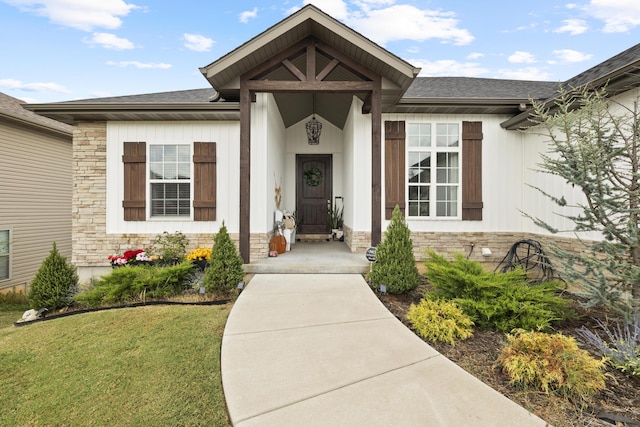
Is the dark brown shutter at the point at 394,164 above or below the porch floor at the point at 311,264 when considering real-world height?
above

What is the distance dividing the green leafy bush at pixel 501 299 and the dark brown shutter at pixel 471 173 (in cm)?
284

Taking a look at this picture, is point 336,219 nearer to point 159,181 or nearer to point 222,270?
point 159,181

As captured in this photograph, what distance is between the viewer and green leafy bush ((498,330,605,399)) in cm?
197

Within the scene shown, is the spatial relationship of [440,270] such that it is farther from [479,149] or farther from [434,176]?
[479,149]

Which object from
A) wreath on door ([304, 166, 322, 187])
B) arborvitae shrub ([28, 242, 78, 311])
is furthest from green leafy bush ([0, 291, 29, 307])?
wreath on door ([304, 166, 322, 187])

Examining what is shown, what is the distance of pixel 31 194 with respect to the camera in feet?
30.0

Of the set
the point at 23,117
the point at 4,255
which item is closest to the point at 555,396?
the point at 4,255

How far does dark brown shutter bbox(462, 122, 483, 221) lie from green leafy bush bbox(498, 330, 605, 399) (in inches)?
164

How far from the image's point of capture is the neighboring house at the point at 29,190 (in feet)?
27.7

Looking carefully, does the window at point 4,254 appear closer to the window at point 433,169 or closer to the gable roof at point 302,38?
the gable roof at point 302,38

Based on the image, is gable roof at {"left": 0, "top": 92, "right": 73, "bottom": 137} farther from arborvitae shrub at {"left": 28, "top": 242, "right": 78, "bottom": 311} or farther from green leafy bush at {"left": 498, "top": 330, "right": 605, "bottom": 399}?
green leafy bush at {"left": 498, "top": 330, "right": 605, "bottom": 399}

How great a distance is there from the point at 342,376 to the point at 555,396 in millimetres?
1403

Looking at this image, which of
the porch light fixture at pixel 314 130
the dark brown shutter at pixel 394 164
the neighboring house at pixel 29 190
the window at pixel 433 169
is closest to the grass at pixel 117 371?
the dark brown shutter at pixel 394 164

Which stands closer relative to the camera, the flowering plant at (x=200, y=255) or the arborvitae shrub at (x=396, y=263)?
the arborvitae shrub at (x=396, y=263)
